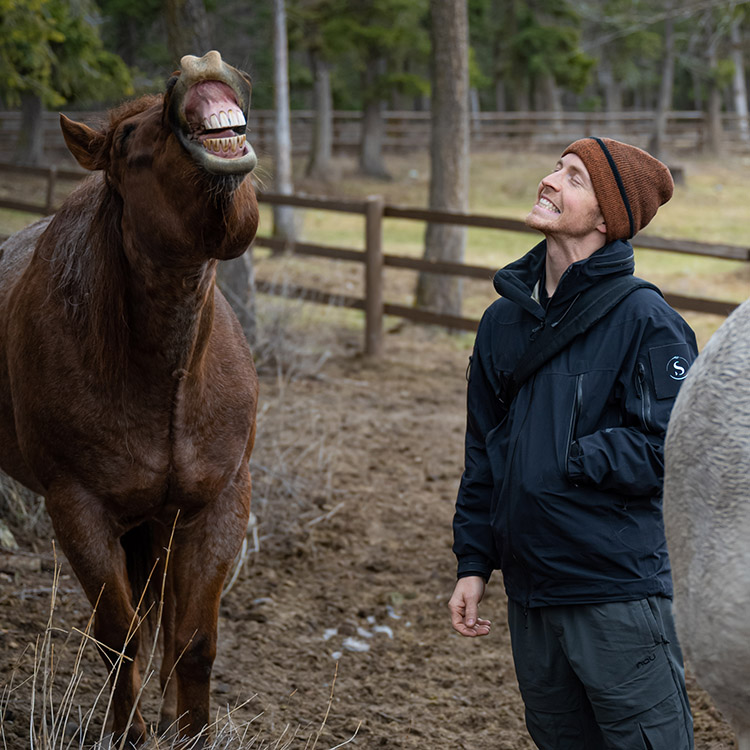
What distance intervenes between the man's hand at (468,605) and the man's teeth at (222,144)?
1167 millimetres

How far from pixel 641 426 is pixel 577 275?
1.24ft

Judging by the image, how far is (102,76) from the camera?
18453mm

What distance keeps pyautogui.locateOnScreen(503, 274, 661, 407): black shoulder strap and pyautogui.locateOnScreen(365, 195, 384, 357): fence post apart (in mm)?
6519

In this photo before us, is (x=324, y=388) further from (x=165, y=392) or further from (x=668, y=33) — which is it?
(x=668, y=33)

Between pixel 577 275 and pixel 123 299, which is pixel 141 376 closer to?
pixel 123 299

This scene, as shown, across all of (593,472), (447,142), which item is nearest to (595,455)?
(593,472)

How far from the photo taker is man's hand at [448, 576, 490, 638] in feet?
7.42

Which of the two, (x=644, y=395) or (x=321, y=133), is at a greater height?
(x=321, y=133)

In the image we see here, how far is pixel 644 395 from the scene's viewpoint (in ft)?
→ 6.64

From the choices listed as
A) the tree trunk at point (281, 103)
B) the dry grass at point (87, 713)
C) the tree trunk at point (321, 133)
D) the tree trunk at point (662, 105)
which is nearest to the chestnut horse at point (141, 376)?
the dry grass at point (87, 713)

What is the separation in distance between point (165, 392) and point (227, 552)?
563mm

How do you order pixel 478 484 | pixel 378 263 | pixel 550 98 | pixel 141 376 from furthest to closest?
pixel 550 98
pixel 378 263
pixel 141 376
pixel 478 484

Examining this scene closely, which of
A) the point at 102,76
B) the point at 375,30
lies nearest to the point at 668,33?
the point at 375,30

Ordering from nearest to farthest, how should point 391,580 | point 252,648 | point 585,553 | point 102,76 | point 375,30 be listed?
point 585,553
point 252,648
point 391,580
point 102,76
point 375,30
